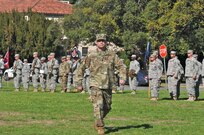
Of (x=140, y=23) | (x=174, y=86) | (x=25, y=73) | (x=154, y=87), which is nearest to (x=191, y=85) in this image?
(x=174, y=86)

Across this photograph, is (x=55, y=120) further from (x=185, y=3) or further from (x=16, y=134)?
(x=185, y=3)

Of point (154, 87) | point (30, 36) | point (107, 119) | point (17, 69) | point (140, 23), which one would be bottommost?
point (107, 119)

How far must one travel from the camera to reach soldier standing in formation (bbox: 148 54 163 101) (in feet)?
84.0

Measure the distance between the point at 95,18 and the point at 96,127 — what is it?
154 feet

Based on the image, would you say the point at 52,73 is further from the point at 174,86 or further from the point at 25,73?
the point at 174,86

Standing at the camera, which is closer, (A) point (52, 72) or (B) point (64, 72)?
(B) point (64, 72)

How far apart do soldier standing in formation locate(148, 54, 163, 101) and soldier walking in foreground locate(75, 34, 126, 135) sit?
36.3ft

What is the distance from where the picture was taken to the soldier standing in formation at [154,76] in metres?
25.6

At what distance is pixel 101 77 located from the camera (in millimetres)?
14500

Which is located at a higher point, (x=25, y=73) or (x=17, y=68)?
(x=17, y=68)

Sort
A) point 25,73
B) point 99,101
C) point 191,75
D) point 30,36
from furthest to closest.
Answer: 1. point 30,36
2. point 25,73
3. point 191,75
4. point 99,101

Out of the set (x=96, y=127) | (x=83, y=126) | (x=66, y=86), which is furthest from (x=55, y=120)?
(x=66, y=86)

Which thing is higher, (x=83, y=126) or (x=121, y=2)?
(x=121, y=2)

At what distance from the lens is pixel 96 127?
47.5 feet
